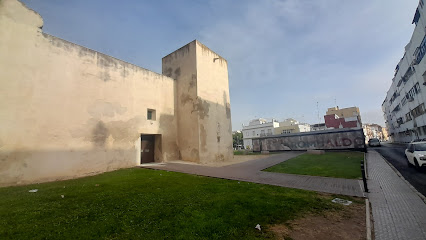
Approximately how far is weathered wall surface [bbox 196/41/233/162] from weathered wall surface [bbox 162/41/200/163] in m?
0.47

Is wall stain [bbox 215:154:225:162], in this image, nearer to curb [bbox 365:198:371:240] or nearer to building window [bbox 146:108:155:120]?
Answer: building window [bbox 146:108:155:120]

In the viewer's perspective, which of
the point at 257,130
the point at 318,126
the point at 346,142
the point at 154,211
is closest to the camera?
the point at 154,211

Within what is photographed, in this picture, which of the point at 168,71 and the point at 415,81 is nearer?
the point at 168,71

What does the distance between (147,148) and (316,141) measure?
2273cm

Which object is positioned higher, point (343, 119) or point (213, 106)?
point (343, 119)

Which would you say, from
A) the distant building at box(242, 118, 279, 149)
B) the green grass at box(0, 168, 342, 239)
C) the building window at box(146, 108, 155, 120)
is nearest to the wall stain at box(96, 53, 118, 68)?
the building window at box(146, 108, 155, 120)

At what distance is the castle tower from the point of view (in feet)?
53.8

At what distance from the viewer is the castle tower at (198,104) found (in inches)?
646

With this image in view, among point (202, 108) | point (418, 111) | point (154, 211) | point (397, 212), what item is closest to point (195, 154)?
point (202, 108)

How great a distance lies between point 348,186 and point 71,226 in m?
9.46

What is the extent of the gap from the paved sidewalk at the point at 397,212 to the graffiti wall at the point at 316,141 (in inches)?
714

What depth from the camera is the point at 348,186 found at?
7578 mm

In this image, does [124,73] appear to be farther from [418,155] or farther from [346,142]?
[346,142]

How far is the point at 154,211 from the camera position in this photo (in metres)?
4.80
